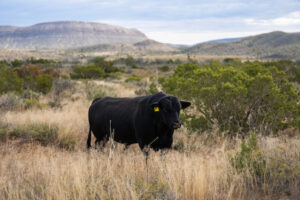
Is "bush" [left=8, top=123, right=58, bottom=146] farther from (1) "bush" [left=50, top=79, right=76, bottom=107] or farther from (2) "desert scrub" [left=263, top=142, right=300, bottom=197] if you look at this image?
(1) "bush" [left=50, top=79, right=76, bottom=107]

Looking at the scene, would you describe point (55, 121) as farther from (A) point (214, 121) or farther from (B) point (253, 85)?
(B) point (253, 85)

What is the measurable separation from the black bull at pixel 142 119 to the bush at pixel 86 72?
23056mm

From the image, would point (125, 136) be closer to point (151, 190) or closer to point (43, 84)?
point (151, 190)

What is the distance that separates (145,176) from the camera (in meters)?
4.23

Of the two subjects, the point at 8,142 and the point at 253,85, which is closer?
the point at 8,142

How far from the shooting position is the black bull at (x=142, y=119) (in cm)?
519

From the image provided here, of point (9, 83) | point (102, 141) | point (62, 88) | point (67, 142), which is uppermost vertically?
point (9, 83)

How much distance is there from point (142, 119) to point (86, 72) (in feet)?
83.3

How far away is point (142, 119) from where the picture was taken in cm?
550

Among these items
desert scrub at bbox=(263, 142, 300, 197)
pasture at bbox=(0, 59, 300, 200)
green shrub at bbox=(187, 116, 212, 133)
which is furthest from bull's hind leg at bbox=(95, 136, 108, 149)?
desert scrub at bbox=(263, 142, 300, 197)

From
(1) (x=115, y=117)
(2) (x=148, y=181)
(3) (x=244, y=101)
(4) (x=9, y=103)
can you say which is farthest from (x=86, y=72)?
(2) (x=148, y=181)

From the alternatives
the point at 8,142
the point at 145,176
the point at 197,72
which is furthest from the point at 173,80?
the point at 145,176

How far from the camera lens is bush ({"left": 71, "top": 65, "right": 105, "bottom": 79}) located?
95.1ft

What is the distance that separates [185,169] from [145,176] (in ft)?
2.02
